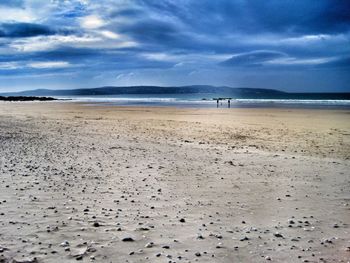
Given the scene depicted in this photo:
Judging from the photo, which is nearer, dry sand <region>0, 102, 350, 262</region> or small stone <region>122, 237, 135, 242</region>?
dry sand <region>0, 102, 350, 262</region>

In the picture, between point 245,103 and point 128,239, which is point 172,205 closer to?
point 128,239

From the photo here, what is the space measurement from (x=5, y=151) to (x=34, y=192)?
6.50 m

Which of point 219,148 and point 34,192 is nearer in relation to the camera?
point 34,192

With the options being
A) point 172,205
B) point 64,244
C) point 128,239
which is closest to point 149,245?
point 128,239

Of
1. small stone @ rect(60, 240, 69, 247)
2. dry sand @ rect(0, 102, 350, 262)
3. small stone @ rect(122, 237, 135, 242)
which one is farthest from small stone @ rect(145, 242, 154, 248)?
small stone @ rect(60, 240, 69, 247)

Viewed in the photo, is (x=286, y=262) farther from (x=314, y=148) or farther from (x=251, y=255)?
(x=314, y=148)

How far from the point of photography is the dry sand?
5.61m

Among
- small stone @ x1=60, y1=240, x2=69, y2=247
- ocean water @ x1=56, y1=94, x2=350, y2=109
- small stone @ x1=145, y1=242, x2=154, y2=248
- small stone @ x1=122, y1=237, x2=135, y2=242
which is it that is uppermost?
ocean water @ x1=56, y1=94, x2=350, y2=109

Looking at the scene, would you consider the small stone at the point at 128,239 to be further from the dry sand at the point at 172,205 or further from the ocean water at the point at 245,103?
the ocean water at the point at 245,103

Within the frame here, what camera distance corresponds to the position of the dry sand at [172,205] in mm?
5611

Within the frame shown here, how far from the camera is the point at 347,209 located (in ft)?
25.5

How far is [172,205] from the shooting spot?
25.7 feet

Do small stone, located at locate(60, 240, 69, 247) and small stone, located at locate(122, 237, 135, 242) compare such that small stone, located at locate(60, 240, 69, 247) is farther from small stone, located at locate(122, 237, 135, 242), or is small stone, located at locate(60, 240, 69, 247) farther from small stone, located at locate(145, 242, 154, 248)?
small stone, located at locate(145, 242, 154, 248)

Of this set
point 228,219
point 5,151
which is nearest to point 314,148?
point 228,219
